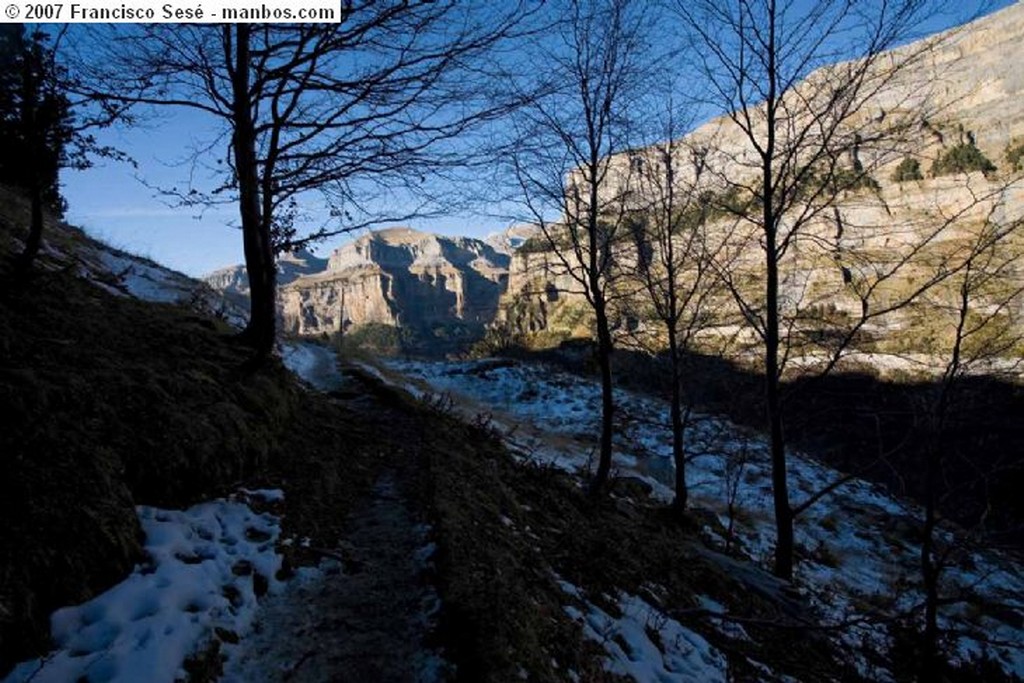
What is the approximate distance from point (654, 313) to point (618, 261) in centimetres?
215

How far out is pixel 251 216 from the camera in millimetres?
7348

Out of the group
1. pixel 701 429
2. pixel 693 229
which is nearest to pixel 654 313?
pixel 693 229

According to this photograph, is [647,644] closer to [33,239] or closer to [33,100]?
[33,239]

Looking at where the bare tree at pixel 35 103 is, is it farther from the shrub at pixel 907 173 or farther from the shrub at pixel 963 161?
the shrub at pixel 907 173

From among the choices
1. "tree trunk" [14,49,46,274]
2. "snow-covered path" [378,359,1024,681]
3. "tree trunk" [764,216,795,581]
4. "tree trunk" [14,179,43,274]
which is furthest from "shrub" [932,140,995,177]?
"tree trunk" [14,179,43,274]

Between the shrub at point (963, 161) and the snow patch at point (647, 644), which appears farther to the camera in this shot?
the shrub at point (963, 161)

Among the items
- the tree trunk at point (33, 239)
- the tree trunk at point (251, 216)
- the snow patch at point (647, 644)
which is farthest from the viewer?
the tree trunk at point (251, 216)

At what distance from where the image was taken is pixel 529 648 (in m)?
3.48

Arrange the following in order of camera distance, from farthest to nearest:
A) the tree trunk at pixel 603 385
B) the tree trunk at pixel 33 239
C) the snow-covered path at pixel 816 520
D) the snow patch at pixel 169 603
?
the snow-covered path at pixel 816 520, the tree trunk at pixel 603 385, the tree trunk at pixel 33 239, the snow patch at pixel 169 603

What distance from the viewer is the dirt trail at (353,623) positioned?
3174 millimetres

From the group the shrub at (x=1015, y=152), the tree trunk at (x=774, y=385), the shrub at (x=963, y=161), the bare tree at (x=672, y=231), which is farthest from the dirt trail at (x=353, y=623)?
the shrub at (x=963, y=161)

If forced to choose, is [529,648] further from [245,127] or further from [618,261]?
[618,261]

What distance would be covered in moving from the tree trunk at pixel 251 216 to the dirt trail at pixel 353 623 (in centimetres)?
408

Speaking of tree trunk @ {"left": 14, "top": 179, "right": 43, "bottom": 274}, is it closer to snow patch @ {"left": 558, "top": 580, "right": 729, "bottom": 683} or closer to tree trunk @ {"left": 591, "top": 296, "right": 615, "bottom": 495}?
snow patch @ {"left": 558, "top": 580, "right": 729, "bottom": 683}
